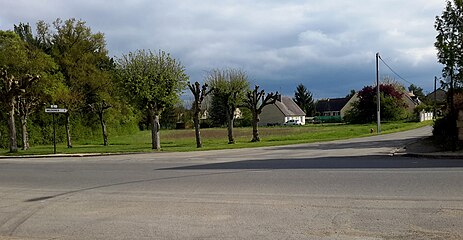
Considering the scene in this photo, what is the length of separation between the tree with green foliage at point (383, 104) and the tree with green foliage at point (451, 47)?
180 feet

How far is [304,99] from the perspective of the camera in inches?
5153

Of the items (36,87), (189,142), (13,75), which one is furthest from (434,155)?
A: (13,75)

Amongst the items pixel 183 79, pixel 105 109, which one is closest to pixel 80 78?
pixel 105 109

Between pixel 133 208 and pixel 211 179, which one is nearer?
pixel 133 208

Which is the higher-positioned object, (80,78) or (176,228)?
(80,78)

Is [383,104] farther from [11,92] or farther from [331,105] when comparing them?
[331,105]

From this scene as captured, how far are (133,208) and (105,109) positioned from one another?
115 ft

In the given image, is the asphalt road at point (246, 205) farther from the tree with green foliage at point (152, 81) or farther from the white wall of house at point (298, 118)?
the white wall of house at point (298, 118)

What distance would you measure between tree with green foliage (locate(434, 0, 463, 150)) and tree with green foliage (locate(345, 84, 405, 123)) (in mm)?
54722

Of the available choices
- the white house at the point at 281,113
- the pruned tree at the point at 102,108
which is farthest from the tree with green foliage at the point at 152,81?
the white house at the point at 281,113

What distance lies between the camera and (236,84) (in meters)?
40.5

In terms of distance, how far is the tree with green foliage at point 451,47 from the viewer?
23.4 meters

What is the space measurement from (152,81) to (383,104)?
54.9 meters

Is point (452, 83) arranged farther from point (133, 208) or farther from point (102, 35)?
point (102, 35)
